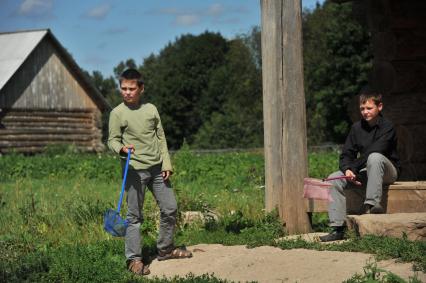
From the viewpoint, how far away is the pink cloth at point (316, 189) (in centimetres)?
741

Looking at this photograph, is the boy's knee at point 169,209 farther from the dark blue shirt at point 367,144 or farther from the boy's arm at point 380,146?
the boy's arm at point 380,146

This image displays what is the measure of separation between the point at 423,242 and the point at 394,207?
1015mm

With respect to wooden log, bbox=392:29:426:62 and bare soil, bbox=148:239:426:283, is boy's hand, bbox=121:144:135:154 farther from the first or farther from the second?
wooden log, bbox=392:29:426:62

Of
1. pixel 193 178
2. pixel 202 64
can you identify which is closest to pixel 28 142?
pixel 193 178

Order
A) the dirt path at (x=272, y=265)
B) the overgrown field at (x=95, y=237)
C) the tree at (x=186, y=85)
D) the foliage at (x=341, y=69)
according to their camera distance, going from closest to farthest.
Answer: the dirt path at (x=272, y=265) → the overgrown field at (x=95, y=237) → the foliage at (x=341, y=69) → the tree at (x=186, y=85)

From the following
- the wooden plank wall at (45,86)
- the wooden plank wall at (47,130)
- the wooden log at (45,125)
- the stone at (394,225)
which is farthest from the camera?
the wooden plank wall at (45,86)

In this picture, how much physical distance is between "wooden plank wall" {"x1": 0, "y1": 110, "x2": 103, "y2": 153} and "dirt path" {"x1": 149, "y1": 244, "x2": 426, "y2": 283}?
24.7 m

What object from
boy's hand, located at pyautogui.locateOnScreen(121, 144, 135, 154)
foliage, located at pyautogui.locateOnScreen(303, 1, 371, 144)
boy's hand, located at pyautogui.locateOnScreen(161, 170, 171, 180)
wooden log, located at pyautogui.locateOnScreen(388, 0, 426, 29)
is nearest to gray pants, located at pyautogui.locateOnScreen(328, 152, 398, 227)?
boy's hand, located at pyautogui.locateOnScreen(161, 170, 171, 180)

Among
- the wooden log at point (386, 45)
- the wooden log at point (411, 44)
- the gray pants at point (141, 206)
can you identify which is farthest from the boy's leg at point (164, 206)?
the wooden log at point (411, 44)

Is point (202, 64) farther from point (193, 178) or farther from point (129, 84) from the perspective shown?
point (129, 84)

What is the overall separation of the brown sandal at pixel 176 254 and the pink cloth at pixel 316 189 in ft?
4.62

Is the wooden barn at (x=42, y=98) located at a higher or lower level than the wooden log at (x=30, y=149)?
higher

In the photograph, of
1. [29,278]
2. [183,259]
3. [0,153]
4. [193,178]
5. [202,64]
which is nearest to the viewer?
[29,278]

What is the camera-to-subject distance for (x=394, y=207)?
711 cm
